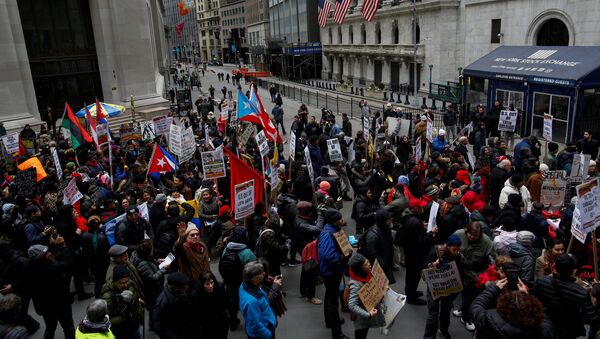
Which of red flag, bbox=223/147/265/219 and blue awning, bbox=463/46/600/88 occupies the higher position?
blue awning, bbox=463/46/600/88

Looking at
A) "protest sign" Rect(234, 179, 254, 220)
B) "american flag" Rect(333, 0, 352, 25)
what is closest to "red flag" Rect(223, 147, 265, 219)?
"protest sign" Rect(234, 179, 254, 220)

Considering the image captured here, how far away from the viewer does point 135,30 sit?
24.6 meters

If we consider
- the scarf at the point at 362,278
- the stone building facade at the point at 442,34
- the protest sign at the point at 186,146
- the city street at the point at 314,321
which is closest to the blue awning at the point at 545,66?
the stone building facade at the point at 442,34

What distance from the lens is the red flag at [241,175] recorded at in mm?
6824

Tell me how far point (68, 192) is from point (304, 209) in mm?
4558

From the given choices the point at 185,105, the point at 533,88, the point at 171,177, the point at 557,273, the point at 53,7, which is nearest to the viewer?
the point at 557,273

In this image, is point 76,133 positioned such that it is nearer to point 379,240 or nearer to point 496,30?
point 379,240

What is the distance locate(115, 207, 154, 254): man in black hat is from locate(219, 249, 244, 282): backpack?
5.98 ft

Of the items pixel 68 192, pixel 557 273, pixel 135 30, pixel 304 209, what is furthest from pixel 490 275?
pixel 135 30

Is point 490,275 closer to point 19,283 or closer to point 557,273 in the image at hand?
point 557,273

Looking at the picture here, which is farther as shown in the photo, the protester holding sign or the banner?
the banner

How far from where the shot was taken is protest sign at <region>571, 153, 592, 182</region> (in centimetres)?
932

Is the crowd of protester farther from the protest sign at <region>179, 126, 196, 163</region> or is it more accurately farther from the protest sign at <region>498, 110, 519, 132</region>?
the protest sign at <region>498, 110, 519, 132</region>

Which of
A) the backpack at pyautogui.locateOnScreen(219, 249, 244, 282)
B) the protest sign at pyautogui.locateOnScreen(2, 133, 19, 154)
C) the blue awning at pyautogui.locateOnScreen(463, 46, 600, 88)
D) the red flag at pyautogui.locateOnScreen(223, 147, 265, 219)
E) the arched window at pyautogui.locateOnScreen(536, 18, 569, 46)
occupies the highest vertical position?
the arched window at pyautogui.locateOnScreen(536, 18, 569, 46)
